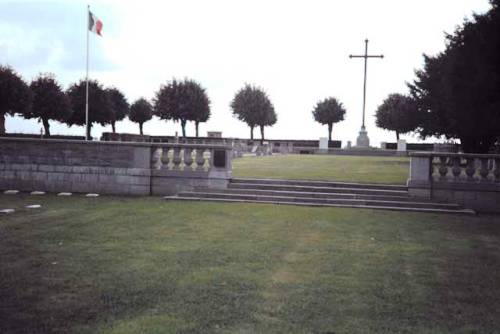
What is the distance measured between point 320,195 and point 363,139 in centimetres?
3943

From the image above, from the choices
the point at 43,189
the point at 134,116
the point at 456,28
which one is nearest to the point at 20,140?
the point at 43,189

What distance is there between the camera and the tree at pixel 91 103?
2376 inches

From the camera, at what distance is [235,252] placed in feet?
25.7

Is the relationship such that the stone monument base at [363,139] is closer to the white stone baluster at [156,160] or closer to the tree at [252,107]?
the tree at [252,107]

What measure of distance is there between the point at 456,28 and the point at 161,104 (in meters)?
50.2

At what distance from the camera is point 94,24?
2828cm

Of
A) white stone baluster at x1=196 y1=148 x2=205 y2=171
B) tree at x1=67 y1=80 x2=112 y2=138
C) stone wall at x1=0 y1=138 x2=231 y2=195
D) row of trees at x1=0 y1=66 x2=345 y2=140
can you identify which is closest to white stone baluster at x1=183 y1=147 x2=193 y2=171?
stone wall at x1=0 y1=138 x2=231 y2=195

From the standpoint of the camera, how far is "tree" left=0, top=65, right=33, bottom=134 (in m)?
46.0

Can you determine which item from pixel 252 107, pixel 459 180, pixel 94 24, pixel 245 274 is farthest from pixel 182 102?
pixel 245 274

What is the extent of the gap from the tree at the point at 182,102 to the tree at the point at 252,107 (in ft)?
16.9

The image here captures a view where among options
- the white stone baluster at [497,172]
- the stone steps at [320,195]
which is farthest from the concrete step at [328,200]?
the white stone baluster at [497,172]

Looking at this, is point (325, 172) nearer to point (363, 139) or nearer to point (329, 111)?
point (363, 139)

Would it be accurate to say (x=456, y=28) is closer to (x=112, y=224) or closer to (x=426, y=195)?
(x=426, y=195)

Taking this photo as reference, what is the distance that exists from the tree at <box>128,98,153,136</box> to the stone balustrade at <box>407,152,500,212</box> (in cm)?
6300
